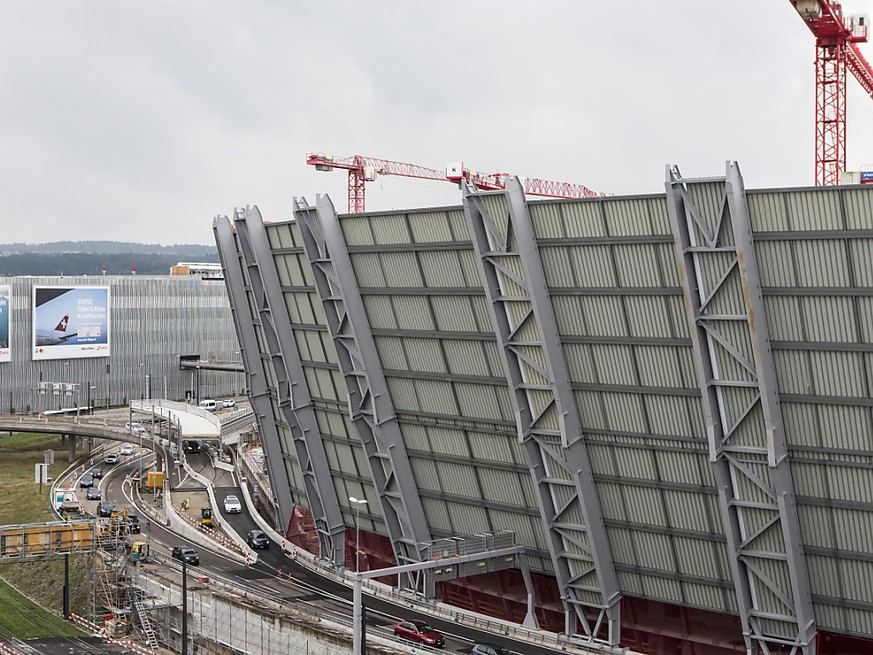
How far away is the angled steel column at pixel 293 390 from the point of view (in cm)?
5748

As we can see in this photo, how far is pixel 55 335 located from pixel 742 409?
108m

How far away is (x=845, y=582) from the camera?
124ft

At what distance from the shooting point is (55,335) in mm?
129000

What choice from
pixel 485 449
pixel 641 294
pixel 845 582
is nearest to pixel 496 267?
pixel 641 294

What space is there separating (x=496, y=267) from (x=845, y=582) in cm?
1774

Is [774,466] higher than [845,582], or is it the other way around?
[774,466]

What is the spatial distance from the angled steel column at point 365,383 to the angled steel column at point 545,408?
8.35 metres

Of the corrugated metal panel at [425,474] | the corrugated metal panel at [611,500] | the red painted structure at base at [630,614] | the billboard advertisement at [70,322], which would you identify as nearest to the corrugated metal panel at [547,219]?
the corrugated metal panel at [611,500]

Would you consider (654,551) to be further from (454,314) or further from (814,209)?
(814,209)

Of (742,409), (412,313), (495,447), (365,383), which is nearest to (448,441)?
(495,447)

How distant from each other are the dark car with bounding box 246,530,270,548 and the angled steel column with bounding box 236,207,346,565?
7804mm

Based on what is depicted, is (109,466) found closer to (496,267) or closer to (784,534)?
(496,267)

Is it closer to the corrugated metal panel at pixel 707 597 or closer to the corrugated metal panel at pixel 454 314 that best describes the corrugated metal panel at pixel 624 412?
the corrugated metal panel at pixel 707 597

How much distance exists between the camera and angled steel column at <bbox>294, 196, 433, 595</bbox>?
165 ft
